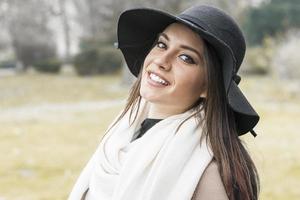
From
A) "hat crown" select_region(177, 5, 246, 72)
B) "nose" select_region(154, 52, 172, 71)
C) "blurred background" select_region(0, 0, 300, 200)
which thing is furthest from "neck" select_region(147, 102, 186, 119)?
"blurred background" select_region(0, 0, 300, 200)

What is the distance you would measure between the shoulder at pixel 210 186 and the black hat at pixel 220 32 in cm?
20

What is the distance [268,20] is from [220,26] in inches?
1008

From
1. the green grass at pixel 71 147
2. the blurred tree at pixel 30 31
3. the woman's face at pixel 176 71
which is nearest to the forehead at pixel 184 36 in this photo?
the woman's face at pixel 176 71

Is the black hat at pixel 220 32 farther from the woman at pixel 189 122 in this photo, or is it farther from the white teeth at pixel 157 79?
the white teeth at pixel 157 79

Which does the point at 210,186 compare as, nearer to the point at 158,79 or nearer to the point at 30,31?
the point at 158,79

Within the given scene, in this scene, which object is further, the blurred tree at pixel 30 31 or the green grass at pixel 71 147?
the blurred tree at pixel 30 31

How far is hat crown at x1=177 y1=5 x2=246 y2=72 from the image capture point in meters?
1.71

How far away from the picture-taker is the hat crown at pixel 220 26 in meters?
1.71

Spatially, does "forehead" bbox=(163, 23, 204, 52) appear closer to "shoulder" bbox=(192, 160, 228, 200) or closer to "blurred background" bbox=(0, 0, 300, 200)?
"shoulder" bbox=(192, 160, 228, 200)

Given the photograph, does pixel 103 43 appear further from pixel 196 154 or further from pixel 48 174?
pixel 196 154

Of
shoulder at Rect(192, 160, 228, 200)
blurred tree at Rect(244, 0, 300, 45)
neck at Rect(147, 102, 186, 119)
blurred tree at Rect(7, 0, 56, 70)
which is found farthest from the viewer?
blurred tree at Rect(244, 0, 300, 45)

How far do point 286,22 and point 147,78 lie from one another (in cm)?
2542

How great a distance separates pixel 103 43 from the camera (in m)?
22.0

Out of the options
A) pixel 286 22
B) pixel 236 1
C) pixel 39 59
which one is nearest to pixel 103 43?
pixel 39 59
